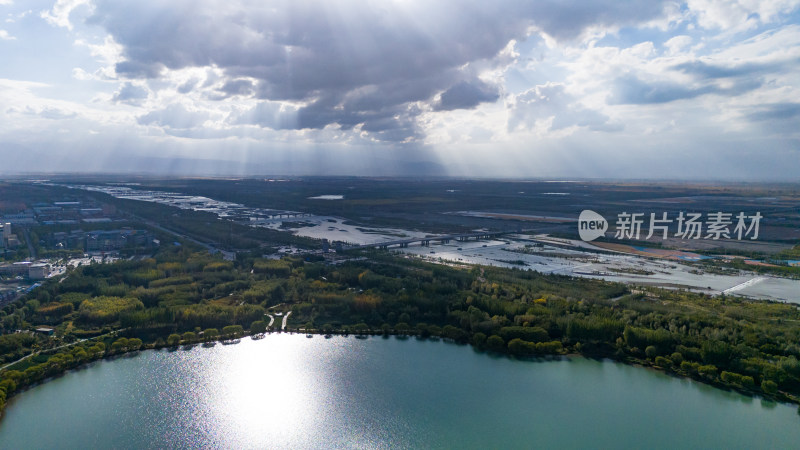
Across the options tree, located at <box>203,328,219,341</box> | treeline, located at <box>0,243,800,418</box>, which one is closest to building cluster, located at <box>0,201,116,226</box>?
treeline, located at <box>0,243,800,418</box>

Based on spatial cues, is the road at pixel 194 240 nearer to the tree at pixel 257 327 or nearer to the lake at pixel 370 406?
the tree at pixel 257 327

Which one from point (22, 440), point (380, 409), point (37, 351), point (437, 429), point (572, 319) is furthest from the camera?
point (572, 319)

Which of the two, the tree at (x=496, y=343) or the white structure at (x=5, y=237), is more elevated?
the white structure at (x=5, y=237)

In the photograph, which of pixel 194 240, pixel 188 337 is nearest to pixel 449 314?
pixel 188 337

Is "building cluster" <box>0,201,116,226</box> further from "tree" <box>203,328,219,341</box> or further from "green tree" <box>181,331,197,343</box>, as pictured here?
"tree" <box>203,328,219,341</box>

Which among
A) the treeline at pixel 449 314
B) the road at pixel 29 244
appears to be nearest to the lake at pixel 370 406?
the treeline at pixel 449 314

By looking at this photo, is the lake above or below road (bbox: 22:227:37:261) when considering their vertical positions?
below

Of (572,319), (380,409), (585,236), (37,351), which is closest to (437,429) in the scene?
(380,409)

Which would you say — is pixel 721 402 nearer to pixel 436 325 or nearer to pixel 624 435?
pixel 624 435

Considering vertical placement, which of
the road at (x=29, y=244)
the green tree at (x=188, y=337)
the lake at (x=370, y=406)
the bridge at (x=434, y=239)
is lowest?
the lake at (x=370, y=406)
